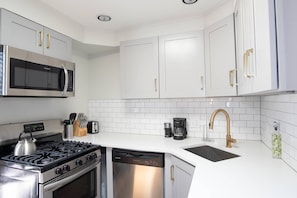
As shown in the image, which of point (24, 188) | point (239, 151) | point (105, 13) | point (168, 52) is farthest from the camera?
point (168, 52)

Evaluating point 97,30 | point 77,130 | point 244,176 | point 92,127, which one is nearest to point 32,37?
point 97,30

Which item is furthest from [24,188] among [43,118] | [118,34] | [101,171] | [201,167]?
[118,34]

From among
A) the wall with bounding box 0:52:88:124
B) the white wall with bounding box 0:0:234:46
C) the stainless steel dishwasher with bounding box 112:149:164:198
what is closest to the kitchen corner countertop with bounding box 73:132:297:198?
the stainless steel dishwasher with bounding box 112:149:164:198

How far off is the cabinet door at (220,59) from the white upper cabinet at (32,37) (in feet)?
5.03

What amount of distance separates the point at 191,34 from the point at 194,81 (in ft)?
1.68

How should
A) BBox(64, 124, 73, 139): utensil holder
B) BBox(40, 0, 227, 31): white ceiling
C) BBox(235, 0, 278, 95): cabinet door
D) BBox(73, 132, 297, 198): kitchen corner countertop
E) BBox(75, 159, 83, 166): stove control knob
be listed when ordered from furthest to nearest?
BBox(64, 124, 73, 139): utensil holder, BBox(40, 0, 227, 31): white ceiling, BBox(75, 159, 83, 166): stove control knob, BBox(73, 132, 297, 198): kitchen corner countertop, BBox(235, 0, 278, 95): cabinet door

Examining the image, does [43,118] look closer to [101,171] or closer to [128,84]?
[101,171]

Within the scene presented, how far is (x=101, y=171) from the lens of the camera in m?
2.01

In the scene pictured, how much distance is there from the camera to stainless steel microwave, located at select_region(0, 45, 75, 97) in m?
1.38

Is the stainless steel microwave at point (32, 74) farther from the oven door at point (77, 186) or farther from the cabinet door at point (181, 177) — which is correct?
the cabinet door at point (181, 177)

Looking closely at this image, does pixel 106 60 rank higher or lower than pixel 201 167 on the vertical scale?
higher

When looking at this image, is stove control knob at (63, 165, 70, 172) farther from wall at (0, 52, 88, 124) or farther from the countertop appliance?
the countertop appliance

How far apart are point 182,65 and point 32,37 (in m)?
1.48

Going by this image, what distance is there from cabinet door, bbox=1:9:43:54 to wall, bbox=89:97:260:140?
4.20 feet
